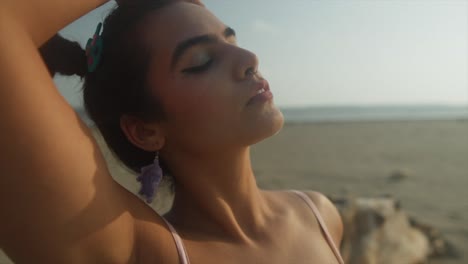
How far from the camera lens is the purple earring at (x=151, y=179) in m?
1.54

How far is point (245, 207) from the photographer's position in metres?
1.62

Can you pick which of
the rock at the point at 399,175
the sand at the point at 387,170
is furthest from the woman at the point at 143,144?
the rock at the point at 399,175

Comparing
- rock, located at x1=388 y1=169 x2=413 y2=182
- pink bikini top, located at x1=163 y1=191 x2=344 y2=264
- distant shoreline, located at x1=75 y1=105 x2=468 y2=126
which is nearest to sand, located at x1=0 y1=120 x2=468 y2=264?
rock, located at x1=388 y1=169 x2=413 y2=182

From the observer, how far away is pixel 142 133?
1.52m

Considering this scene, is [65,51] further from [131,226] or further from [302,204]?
[302,204]

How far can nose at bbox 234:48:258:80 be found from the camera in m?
1.39

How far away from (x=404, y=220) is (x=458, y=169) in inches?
189

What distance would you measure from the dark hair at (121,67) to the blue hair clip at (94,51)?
0.06 feet

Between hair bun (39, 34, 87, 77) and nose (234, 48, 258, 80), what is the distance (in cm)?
49

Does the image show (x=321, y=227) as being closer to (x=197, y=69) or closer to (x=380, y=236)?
(x=197, y=69)

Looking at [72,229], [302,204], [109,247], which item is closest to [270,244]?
[302,204]

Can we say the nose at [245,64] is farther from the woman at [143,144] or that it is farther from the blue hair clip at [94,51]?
the blue hair clip at [94,51]

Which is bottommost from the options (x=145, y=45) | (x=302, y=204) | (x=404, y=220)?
(x=404, y=220)

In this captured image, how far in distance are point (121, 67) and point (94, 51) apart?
0.30 ft
